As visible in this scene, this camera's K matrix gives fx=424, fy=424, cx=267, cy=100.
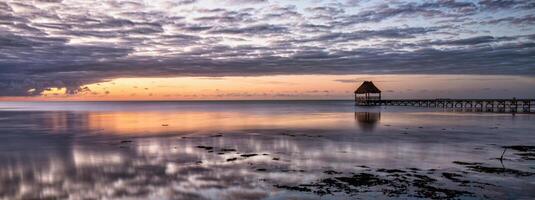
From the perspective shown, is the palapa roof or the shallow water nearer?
the shallow water

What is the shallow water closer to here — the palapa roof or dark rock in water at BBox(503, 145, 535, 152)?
dark rock in water at BBox(503, 145, 535, 152)

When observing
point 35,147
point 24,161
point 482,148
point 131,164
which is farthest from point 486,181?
point 35,147

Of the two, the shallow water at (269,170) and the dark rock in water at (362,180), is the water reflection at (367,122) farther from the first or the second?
the dark rock in water at (362,180)

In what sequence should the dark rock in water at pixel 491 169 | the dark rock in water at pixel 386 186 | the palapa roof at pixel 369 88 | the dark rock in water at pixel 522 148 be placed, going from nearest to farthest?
the dark rock in water at pixel 386 186 → the dark rock in water at pixel 491 169 → the dark rock in water at pixel 522 148 → the palapa roof at pixel 369 88

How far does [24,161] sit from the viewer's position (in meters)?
21.0

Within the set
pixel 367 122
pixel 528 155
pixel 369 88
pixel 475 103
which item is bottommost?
pixel 367 122

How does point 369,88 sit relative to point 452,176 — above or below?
above

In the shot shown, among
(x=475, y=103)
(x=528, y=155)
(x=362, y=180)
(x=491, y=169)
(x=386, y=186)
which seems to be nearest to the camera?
(x=386, y=186)

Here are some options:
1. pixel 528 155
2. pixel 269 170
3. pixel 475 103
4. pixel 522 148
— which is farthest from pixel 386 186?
pixel 475 103

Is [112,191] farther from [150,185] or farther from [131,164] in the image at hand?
[131,164]

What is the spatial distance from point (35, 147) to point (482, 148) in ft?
90.2

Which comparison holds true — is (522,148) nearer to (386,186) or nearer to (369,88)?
(386,186)

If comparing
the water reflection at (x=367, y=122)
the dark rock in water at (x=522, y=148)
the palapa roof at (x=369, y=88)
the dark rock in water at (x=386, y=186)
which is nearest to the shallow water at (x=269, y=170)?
the dark rock in water at (x=386, y=186)

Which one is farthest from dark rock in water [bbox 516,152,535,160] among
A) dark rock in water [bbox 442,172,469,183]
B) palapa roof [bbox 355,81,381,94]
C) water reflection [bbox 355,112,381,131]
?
palapa roof [bbox 355,81,381,94]
